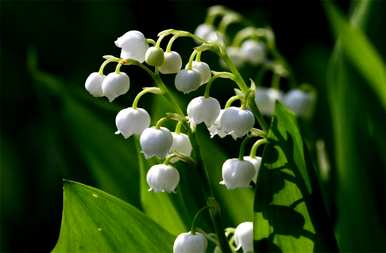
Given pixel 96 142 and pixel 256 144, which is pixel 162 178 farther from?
pixel 96 142

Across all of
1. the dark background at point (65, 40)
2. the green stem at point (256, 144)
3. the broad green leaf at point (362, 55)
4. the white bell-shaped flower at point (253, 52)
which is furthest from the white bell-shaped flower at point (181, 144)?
the dark background at point (65, 40)

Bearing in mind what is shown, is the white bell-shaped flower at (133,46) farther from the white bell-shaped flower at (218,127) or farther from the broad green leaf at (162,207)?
the broad green leaf at (162,207)

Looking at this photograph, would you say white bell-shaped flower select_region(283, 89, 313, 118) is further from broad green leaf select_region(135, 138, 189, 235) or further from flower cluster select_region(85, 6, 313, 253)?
flower cluster select_region(85, 6, 313, 253)

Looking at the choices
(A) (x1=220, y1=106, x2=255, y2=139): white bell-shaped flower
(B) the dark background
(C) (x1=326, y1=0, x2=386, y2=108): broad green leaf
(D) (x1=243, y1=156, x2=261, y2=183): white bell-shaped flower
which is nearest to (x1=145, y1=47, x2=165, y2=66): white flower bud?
(A) (x1=220, y1=106, x2=255, y2=139): white bell-shaped flower

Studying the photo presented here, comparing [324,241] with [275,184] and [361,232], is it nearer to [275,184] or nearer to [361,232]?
[275,184]

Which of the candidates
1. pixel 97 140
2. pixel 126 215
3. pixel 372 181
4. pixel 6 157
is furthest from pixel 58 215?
pixel 126 215

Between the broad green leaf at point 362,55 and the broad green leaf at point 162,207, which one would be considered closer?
the broad green leaf at point 162,207

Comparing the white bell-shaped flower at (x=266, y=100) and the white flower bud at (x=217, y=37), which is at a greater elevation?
the white flower bud at (x=217, y=37)
